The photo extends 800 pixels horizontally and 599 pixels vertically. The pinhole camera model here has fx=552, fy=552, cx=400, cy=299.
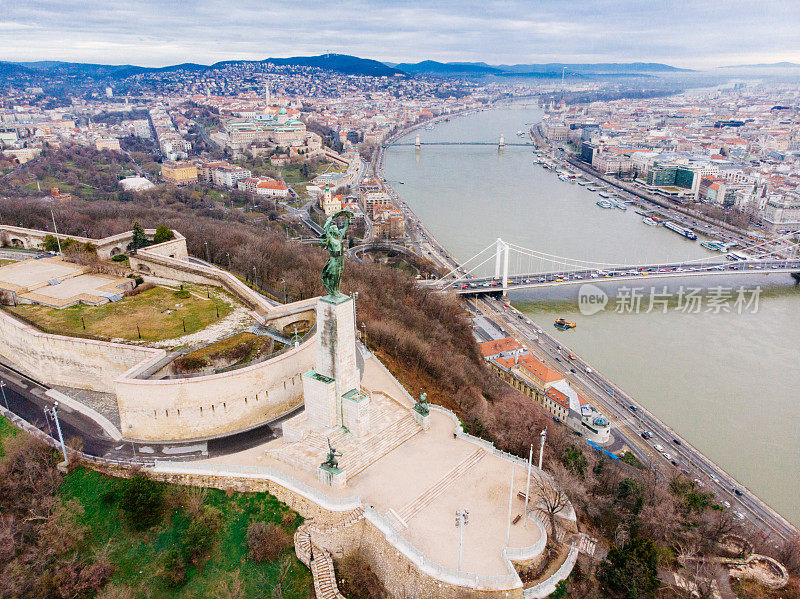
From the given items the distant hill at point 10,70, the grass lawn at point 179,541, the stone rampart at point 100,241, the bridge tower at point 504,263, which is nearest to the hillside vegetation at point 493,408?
the stone rampart at point 100,241

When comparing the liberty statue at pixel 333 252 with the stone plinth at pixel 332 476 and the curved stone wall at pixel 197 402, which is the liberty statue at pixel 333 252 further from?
the stone plinth at pixel 332 476

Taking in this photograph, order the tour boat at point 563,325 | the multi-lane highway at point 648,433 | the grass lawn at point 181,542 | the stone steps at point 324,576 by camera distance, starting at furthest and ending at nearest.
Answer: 1. the tour boat at point 563,325
2. the multi-lane highway at point 648,433
3. the grass lawn at point 181,542
4. the stone steps at point 324,576

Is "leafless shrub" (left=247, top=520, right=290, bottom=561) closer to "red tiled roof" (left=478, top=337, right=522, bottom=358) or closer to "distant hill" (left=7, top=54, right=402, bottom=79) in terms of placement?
"red tiled roof" (left=478, top=337, right=522, bottom=358)

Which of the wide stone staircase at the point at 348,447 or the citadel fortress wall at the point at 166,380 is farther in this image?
the citadel fortress wall at the point at 166,380

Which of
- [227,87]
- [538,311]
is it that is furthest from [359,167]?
[227,87]

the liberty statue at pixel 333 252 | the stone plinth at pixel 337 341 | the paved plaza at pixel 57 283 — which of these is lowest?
the paved plaza at pixel 57 283

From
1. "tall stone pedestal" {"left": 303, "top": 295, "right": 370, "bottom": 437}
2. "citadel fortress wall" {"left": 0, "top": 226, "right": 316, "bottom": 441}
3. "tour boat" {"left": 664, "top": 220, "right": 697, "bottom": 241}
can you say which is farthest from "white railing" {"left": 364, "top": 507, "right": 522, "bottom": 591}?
"tour boat" {"left": 664, "top": 220, "right": 697, "bottom": 241}
